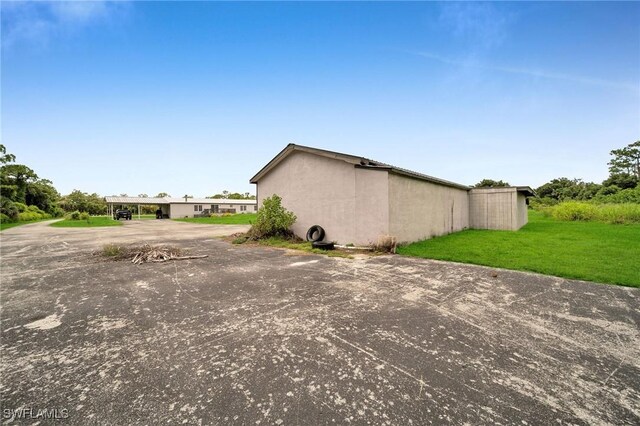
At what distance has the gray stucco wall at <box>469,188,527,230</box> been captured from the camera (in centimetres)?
1470

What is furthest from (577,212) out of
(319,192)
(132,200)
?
(132,200)

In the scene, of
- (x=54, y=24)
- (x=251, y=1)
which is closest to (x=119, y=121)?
(x=54, y=24)

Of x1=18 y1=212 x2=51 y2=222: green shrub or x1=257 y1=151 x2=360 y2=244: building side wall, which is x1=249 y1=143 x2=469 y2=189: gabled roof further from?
x1=18 y1=212 x2=51 y2=222: green shrub

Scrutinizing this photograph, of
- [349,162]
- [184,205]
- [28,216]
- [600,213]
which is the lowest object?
[600,213]

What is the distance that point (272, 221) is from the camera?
11.6 m

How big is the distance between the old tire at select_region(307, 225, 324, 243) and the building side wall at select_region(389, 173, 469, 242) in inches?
118

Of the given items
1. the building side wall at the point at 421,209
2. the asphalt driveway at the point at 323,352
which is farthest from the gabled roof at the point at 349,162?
the asphalt driveway at the point at 323,352

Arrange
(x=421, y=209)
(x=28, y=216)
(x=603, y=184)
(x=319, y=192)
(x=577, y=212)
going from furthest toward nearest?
1. (x=603, y=184)
2. (x=28, y=216)
3. (x=577, y=212)
4. (x=421, y=209)
5. (x=319, y=192)

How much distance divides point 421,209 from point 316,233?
4868 mm

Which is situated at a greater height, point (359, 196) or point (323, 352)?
point (359, 196)

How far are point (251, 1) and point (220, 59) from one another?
5.23 m

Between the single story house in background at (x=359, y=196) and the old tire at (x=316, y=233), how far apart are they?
0.27 metres

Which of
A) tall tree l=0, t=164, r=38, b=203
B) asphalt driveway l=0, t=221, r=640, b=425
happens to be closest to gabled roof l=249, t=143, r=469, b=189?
asphalt driveway l=0, t=221, r=640, b=425

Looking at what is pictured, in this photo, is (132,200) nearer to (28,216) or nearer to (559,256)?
(28,216)
